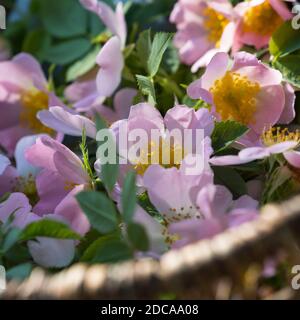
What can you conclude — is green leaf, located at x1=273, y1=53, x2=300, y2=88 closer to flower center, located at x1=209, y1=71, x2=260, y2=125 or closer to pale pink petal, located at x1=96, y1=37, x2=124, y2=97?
flower center, located at x1=209, y1=71, x2=260, y2=125

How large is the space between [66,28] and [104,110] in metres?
0.17

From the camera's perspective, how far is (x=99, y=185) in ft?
1.68

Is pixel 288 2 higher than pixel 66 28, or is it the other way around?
pixel 288 2

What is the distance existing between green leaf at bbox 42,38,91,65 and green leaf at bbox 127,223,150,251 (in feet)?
1.36

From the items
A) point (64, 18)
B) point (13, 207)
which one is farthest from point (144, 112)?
point (64, 18)

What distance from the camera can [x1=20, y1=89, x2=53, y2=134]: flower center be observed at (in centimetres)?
70

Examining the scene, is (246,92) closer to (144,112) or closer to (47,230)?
(144,112)

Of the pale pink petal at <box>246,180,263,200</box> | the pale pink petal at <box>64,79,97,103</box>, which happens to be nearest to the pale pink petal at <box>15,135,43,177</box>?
the pale pink petal at <box>64,79,97,103</box>

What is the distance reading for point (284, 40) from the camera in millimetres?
591

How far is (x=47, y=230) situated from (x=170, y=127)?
13 centimetres

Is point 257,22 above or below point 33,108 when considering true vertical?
above
